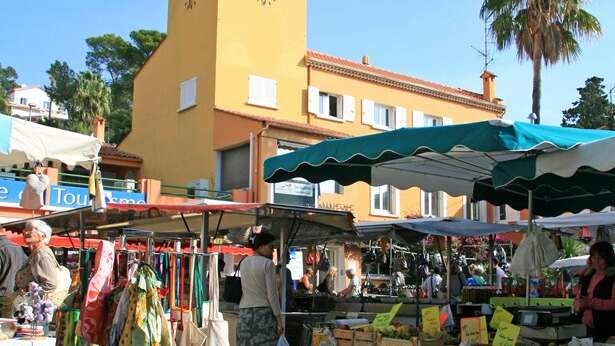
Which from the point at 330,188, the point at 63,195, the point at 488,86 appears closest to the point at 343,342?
the point at 63,195

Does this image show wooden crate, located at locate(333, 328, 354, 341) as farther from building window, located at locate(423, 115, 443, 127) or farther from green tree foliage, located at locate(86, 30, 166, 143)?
green tree foliage, located at locate(86, 30, 166, 143)

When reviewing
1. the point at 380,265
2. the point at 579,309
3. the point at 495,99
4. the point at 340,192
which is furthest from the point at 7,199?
the point at 495,99

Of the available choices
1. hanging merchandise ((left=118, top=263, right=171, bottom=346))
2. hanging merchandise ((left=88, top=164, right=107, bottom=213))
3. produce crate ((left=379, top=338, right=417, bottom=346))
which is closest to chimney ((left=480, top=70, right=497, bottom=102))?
produce crate ((left=379, top=338, right=417, bottom=346))

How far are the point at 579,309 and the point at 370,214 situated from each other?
1873cm

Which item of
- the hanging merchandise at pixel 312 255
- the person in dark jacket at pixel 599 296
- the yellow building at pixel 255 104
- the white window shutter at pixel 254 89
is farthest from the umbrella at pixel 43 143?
the white window shutter at pixel 254 89

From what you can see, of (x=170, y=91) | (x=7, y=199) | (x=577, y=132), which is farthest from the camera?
(x=170, y=91)

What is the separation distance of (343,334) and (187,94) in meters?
19.4

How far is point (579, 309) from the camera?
6.07m

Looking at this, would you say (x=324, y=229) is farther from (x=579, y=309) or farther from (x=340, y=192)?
(x=340, y=192)

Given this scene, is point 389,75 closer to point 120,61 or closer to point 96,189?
point 96,189

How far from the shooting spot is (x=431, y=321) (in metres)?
5.89

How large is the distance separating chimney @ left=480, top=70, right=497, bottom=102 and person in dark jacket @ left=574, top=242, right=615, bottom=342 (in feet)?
84.4

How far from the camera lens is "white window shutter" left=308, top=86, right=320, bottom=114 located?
2497cm

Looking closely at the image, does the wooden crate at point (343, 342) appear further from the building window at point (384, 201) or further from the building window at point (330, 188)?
the building window at point (384, 201)
